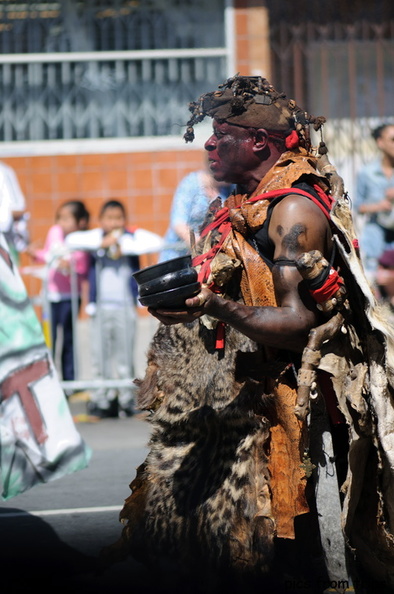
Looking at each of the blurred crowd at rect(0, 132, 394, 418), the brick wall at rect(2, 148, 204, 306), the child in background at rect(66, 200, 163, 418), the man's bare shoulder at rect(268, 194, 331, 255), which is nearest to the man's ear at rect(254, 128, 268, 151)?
the man's bare shoulder at rect(268, 194, 331, 255)

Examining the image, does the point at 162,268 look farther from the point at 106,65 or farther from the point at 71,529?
the point at 106,65

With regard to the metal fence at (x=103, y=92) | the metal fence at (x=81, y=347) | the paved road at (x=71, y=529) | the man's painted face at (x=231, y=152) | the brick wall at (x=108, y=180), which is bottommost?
the paved road at (x=71, y=529)

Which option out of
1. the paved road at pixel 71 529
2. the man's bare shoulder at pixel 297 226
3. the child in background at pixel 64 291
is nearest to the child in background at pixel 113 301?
the child in background at pixel 64 291

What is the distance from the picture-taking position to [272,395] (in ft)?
12.0

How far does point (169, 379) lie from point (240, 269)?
21.7 inches

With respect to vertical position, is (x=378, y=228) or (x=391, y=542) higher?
(x=378, y=228)

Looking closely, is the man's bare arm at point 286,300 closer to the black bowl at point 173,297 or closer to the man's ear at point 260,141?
the black bowl at point 173,297

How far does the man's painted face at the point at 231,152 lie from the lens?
3.78 meters

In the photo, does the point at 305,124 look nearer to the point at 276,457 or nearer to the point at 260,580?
the point at 276,457

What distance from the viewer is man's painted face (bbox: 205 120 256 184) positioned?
3.78 metres

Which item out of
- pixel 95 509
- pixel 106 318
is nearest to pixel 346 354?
pixel 95 509

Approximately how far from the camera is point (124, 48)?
12469mm

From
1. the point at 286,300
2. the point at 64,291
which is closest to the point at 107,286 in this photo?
the point at 64,291

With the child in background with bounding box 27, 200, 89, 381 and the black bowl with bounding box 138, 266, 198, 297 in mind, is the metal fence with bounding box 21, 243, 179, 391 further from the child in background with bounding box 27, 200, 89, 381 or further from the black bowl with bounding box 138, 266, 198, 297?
the black bowl with bounding box 138, 266, 198, 297
